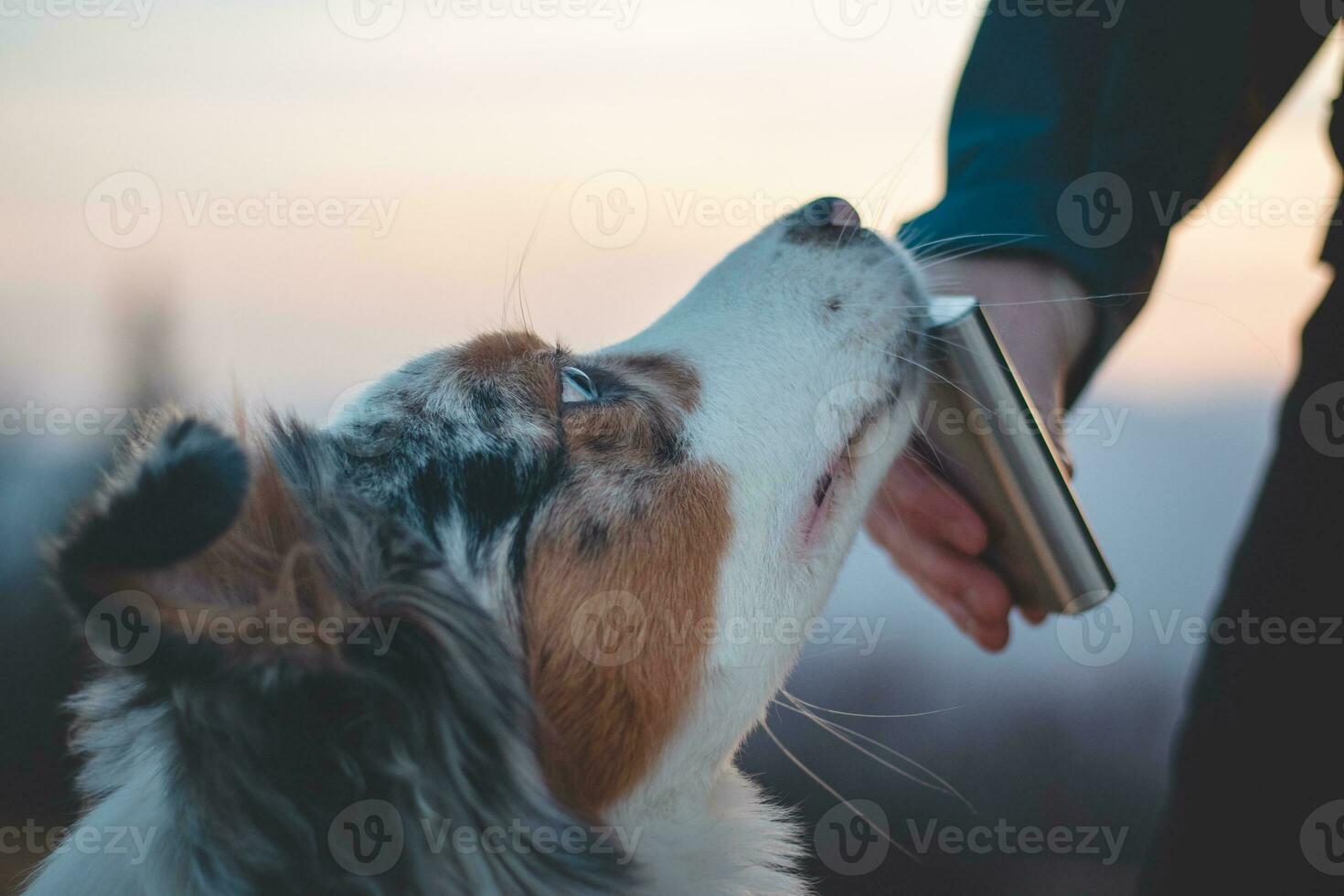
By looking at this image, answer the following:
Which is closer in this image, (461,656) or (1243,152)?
(461,656)

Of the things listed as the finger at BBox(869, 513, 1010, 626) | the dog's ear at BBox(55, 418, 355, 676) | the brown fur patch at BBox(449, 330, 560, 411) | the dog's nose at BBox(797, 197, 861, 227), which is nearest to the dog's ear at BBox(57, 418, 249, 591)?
the dog's ear at BBox(55, 418, 355, 676)

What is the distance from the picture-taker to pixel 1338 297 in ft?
6.18

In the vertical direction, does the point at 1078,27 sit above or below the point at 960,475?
above

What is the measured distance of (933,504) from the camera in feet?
8.11

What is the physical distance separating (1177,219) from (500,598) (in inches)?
67.4

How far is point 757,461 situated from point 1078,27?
1.30 meters

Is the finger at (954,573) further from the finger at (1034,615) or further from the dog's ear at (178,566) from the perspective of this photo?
the dog's ear at (178,566)

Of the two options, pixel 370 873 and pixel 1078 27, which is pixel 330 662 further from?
pixel 1078 27

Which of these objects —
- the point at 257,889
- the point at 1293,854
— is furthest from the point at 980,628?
the point at 257,889

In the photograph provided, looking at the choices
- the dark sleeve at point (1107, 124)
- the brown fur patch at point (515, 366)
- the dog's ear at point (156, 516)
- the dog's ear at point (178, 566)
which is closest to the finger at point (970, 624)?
the dark sleeve at point (1107, 124)

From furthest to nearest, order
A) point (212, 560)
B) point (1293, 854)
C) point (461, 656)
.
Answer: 1. point (1293, 854)
2. point (461, 656)
3. point (212, 560)

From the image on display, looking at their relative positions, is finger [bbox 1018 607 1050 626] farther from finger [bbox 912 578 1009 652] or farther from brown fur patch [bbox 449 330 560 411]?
brown fur patch [bbox 449 330 560 411]

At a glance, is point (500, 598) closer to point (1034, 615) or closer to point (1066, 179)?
point (1034, 615)

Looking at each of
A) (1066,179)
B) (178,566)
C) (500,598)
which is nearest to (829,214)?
(1066,179)
